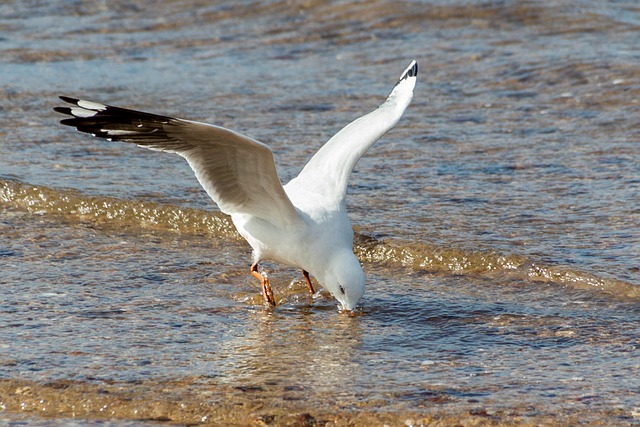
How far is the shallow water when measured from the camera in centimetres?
446

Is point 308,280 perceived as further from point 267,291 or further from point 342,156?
point 342,156

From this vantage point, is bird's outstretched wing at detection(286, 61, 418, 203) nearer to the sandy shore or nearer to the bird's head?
the bird's head

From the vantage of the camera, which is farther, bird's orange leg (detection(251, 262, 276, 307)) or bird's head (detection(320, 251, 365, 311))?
bird's orange leg (detection(251, 262, 276, 307))

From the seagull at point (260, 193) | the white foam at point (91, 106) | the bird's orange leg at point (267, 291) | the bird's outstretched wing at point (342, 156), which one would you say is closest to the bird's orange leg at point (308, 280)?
the seagull at point (260, 193)

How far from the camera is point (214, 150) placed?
5.32 m

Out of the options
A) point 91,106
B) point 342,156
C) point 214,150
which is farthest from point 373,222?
point 91,106

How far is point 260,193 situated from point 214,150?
13.4 inches

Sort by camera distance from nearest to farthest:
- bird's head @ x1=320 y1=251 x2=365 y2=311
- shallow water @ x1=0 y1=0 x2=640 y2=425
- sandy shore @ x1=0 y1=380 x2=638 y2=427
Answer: sandy shore @ x1=0 y1=380 x2=638 y2=427 → shallow water @ x1=0 y1=0 x2=640 y2=425 → bird's head @ x1=320 y1=251 x2=365 y2=311

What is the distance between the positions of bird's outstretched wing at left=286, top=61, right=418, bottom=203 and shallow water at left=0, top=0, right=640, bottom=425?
0.51 metres

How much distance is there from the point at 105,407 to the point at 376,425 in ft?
3.40

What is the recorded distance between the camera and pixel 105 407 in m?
4.12

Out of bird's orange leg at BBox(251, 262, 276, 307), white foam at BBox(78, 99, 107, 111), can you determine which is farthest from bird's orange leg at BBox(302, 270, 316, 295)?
white foam at BBox(78, 99, 107, 111)

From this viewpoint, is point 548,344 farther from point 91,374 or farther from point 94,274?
point 94,274

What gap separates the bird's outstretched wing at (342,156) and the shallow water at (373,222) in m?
0.51
